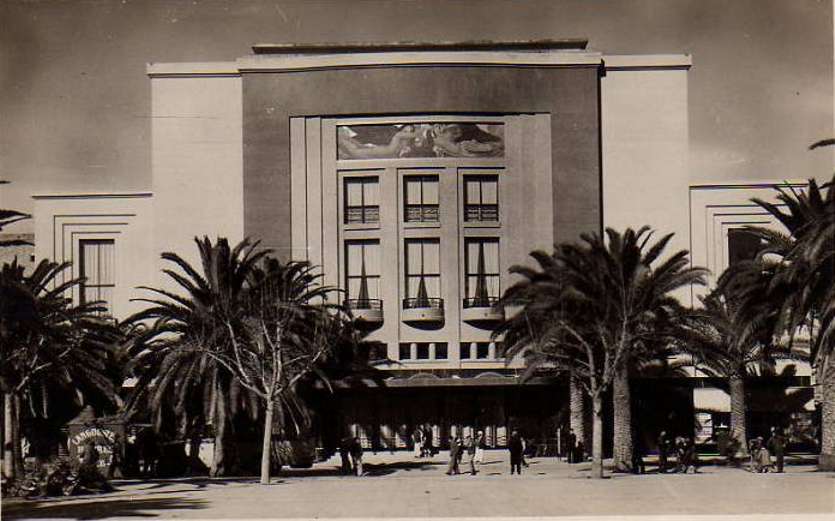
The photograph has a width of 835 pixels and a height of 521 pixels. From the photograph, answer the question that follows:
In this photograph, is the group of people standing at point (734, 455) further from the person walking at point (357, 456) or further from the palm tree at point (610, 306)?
the person walking at point (357, 456)

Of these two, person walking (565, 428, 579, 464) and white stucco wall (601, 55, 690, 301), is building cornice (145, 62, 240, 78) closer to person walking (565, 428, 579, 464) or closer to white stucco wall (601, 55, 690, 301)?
white stucco wall (601, 55, 690, 301)

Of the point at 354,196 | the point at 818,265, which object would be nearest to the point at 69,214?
the point at 354,196

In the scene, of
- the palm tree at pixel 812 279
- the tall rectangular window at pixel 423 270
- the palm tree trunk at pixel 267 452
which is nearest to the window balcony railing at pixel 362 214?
the tall rectangular window at pixel 423 270

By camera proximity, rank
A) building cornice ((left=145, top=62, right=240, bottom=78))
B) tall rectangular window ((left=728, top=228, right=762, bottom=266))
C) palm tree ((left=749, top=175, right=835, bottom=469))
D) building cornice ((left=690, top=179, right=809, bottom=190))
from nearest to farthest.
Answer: palm tree ((left=749, top=175, right=835, bottom=469)), building cornice ((left=690, top=179, right=809, bottom=190)), tall rectangular window ((left=728, top=228, right=762, bottom=266)), building cornice ((left=145, top=62, right=240, bottom=78))

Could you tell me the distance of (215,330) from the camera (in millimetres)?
39688

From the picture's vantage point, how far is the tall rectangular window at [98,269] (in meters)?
53.3

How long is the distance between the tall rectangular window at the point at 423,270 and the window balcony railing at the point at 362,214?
1.91m

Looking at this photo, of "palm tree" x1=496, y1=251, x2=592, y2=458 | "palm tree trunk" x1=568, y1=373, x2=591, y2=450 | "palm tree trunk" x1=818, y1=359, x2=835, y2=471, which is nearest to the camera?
"palm tree trunk" x1=818, y1=359, x2=835, y2=471

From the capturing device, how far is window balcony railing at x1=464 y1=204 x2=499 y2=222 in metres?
54.0

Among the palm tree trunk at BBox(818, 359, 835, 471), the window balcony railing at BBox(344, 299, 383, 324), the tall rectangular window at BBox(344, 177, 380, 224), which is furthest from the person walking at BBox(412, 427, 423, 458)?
the palm tree trunk at BBox(818, 359, 835, 471)

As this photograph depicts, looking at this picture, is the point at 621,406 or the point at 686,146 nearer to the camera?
the point at 621,406

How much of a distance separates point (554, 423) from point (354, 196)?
13.7 metres

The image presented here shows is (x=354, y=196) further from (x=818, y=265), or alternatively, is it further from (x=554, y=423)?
(x=818, y=265)

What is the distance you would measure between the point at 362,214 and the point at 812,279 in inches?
1013
